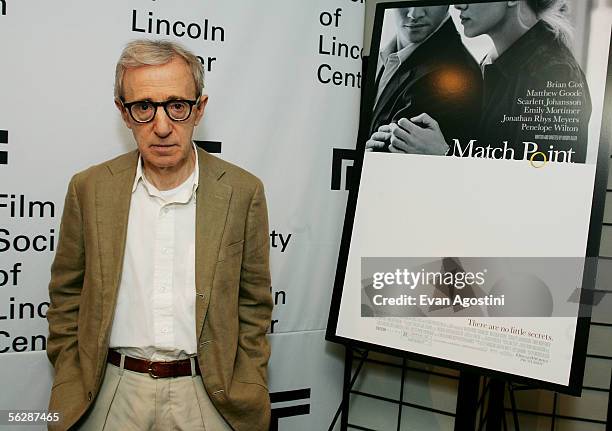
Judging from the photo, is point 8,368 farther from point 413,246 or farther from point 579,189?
point 579,189

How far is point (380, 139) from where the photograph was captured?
84.0 inches

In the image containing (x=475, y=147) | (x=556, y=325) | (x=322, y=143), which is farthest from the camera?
(x=322, y=143)

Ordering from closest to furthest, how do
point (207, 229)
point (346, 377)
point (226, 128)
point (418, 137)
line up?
point (207, 229) < point (418, 137) < point (226, 128) < point (346, 377)

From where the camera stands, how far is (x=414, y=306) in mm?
1986

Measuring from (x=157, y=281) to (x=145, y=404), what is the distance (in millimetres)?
343

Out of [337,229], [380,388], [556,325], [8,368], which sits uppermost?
[337,229]

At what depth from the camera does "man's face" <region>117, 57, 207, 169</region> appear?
1687mm

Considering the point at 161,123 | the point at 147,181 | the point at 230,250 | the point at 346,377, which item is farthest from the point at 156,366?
the point at 346,377

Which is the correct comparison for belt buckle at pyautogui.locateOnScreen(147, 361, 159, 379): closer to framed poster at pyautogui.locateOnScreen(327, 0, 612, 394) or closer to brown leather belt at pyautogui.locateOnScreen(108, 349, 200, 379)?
brown leather belt at pyautogui.locateOnScreen(108, 349, 200, 379)

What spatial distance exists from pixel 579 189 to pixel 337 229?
3.21 feet

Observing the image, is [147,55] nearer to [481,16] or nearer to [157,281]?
[157,281]

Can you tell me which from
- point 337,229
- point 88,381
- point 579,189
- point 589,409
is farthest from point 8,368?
point 589,409

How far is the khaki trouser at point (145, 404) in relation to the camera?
1.74 m

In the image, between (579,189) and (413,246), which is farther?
(413,246)
